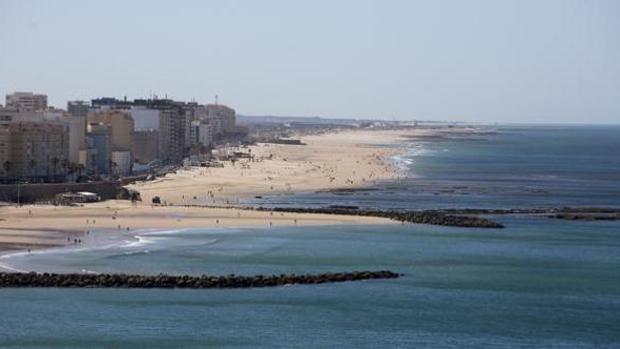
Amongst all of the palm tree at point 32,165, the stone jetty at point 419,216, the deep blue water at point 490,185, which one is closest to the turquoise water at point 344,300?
the stone jetty at point 419,216

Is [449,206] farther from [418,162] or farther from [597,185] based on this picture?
[418,162]

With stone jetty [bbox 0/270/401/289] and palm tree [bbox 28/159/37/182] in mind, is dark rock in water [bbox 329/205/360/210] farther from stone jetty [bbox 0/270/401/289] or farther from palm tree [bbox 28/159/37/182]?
stone jetty [bbox 0/270/401/289]

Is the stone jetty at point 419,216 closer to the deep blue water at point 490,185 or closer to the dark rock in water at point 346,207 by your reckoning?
the dark rock in water at point 346,207

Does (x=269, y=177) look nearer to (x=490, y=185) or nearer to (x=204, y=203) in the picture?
(x=490, y=185)

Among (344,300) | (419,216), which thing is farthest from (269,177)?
(344,300)

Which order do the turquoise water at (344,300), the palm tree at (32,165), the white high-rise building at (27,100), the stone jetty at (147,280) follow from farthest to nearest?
the white high-rise building at (27,100)
the palm tree at (32,165)
the stone jetty at (147,280)
the turquoise water at (344,300)
